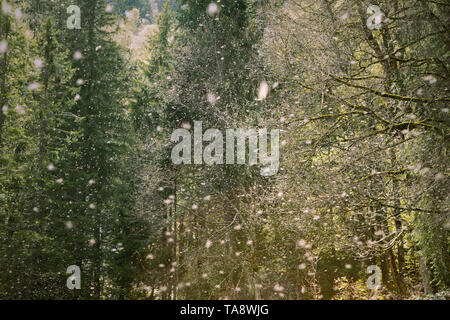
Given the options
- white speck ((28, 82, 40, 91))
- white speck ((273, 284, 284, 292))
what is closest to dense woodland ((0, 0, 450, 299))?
white speck ((273, 284, 284, 292))

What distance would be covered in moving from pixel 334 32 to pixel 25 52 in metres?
8.15

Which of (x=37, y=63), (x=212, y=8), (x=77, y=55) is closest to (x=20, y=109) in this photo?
(x=37, y=63)

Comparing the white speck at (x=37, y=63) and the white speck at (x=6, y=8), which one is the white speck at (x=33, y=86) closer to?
the white speck at (x=37, y=63)

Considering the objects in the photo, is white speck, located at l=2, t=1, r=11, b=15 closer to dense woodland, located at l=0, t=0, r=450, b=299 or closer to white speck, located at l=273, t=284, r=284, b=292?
dense woodland, located at l=0, t=0, r=450, b=299

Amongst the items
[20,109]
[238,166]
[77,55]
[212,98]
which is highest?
[77,55]

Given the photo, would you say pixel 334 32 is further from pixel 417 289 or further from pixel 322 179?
pixel 417 289

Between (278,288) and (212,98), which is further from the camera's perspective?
(212,98)

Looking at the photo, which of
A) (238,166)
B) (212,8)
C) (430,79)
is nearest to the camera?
(430,79)

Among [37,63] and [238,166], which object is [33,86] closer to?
[37,63]

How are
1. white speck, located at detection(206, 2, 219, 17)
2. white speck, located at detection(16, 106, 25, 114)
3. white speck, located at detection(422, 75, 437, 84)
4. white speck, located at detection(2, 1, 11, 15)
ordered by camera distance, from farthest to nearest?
white speck, located at detection(206, 2, 219, 17)
white speck, located at detection(16, 106, 25, 114)
white speck, located at detection(2, 1, 11, 15)
white speck, located at detection(422, 75, 437, 84)

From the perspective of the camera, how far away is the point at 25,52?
8648 millimetres

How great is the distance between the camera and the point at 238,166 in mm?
11820

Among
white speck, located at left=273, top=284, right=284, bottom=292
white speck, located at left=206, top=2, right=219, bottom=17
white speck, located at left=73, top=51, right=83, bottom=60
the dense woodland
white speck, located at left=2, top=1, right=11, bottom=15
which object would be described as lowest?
white speck, located at left=273, top=284, right=284, bottom=292

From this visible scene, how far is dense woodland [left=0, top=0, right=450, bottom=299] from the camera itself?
18.3 ft
